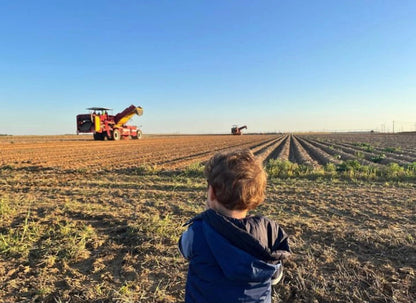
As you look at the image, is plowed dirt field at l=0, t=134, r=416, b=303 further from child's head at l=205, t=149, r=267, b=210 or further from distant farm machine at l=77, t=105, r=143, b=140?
distant farm machine at l=77, t=105, r=143, b=140

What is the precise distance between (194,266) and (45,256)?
251 cm

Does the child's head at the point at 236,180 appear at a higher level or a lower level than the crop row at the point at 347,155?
higher

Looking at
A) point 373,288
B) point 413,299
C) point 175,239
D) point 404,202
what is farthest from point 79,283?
point 404,202

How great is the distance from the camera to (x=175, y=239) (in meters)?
3.83

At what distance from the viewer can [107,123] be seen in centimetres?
2969

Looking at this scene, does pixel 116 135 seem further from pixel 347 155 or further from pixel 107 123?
pixel 347 155

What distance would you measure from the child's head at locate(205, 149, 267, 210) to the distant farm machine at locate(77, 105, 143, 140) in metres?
27.6

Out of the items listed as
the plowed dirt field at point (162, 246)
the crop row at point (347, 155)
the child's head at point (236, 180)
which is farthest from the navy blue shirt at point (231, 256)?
the crop row at point (347, 155)

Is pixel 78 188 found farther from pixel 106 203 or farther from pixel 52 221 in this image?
pixel 52 221

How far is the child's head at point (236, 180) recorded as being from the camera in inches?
58.7

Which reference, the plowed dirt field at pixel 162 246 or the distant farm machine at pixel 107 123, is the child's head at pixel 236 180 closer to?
the plowed dirt field at pixel 162 246

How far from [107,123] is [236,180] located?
1183 inches

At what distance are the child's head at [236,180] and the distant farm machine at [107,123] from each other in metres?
27.6

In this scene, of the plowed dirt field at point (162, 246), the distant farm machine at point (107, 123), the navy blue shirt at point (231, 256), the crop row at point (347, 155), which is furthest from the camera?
the distant farm machine at point (107, 123)
